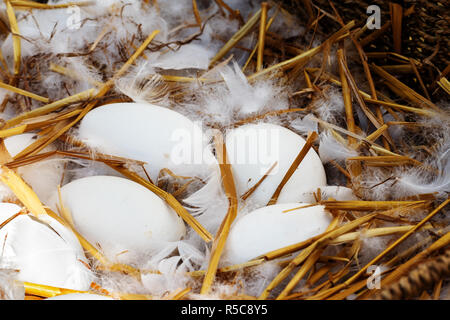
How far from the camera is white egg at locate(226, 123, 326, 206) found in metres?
0.89

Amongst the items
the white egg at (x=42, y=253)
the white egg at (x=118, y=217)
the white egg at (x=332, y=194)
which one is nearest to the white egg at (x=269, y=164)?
the white egg at (x=332, y=194)

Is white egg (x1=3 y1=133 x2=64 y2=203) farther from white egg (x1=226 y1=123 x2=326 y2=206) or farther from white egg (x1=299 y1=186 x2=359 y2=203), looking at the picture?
white egg (x1=299 y1=186 x2=359 y2=203)

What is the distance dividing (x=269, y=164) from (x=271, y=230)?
16 centimetres

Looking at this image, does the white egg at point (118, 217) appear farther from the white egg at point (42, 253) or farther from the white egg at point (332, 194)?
the white egg at point (332, 194)

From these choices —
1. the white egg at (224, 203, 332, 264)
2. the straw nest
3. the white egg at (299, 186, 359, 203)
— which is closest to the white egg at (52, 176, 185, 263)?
the straw nest

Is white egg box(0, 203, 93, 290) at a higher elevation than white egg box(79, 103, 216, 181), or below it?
below

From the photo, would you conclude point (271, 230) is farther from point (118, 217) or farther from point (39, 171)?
point (39, 171)

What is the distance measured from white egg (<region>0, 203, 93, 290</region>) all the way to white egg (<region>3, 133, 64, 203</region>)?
0.12 metres

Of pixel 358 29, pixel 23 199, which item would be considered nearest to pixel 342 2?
pixel 358 29

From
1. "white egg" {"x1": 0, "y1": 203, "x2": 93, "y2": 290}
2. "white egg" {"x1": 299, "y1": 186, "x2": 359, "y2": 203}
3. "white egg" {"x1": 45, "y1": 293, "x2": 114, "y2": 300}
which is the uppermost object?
"white egg" {"x1": 299, "y1": 186, "x2": 359, "y2": 203}

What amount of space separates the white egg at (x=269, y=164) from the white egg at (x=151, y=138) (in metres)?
0.06

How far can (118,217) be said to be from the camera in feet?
2.66

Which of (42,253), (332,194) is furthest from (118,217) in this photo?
(332,194)
